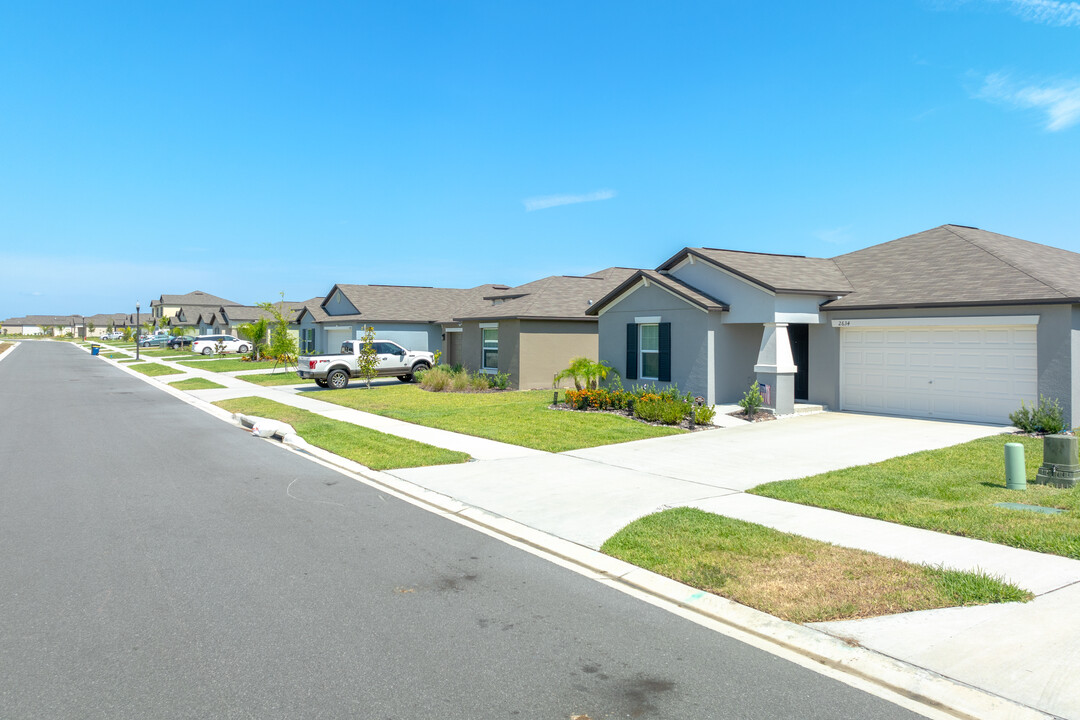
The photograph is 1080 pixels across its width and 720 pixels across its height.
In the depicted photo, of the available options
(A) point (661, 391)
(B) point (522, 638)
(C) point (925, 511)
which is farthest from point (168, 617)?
(A) point (661, 391)

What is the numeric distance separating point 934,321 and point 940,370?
1235mm

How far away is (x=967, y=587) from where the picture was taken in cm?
602

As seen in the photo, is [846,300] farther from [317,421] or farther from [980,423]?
[317,421]

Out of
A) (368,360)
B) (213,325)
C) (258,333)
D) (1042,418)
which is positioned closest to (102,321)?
(213,325)

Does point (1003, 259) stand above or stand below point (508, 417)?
above

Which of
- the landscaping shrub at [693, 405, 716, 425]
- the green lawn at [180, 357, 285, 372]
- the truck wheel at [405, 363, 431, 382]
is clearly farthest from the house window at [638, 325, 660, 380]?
the green lawn at [180, 357, 285, 372]

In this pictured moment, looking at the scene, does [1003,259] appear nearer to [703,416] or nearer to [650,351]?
[703,416]

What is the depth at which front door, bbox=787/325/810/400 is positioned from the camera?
20422mm

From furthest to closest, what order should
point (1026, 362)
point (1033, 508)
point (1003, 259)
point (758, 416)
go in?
1. point (758, 416)
2. point (1003, 259)
3. point (1026, 362)
4. point (1033, 508)

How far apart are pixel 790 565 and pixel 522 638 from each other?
283cm

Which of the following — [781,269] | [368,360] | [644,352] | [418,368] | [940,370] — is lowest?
[418,368]

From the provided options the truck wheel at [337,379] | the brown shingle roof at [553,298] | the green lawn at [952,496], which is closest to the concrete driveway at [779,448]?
the green lawn at [952,496]

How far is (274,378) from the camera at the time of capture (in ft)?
111

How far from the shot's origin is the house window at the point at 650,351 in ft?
68.5
